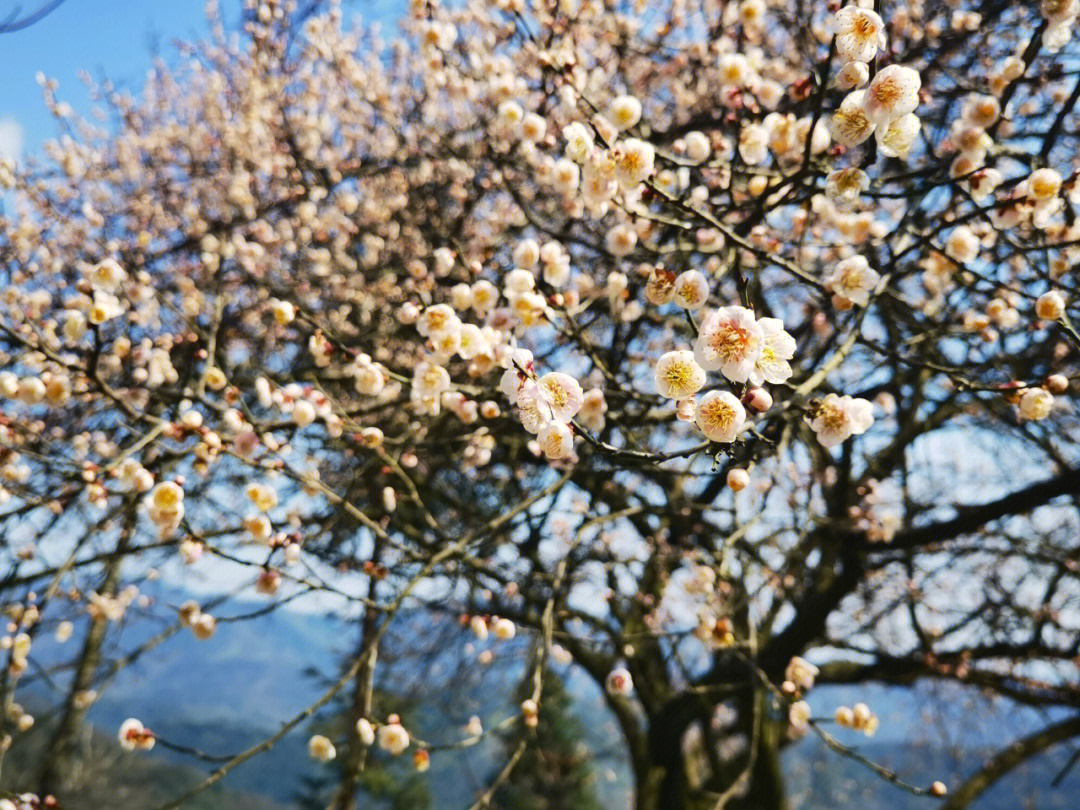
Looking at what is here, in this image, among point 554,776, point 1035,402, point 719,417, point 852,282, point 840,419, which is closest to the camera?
point 719,417

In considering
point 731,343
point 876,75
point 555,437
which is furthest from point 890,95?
point 555,437

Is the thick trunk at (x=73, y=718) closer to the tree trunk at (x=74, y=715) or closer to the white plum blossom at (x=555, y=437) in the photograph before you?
the tree trunk at (x=74, y=715)

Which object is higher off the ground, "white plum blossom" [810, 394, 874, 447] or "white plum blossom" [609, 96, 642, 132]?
"white plum blossom" [609, 96, 642, 132]

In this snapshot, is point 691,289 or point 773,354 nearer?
point 773,354

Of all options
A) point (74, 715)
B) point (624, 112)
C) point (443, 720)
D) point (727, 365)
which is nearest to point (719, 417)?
point (727, 365)

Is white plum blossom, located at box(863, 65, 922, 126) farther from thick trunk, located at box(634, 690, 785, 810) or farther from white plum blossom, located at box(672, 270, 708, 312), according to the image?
thick trunk, located at box(634, 690, 785, 810)

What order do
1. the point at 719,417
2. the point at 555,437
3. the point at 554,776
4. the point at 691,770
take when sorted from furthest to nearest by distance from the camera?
1. the point at 554,776
2. the point at 691,770
3. the point at 555,437
4. the point at 719,417

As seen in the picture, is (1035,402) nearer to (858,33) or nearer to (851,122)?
(851,122)

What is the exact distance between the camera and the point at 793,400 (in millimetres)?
1273

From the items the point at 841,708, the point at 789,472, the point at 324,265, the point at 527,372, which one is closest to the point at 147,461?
the point at 527,372

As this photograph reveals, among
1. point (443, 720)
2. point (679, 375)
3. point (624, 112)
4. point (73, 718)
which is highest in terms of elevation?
point (624, 112)

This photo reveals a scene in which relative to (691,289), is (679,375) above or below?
below

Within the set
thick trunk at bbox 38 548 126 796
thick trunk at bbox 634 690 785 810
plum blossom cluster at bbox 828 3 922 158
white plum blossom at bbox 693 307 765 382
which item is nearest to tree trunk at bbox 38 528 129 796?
thick trunk at bbox 38 548 126 796

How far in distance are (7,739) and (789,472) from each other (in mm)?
4426
